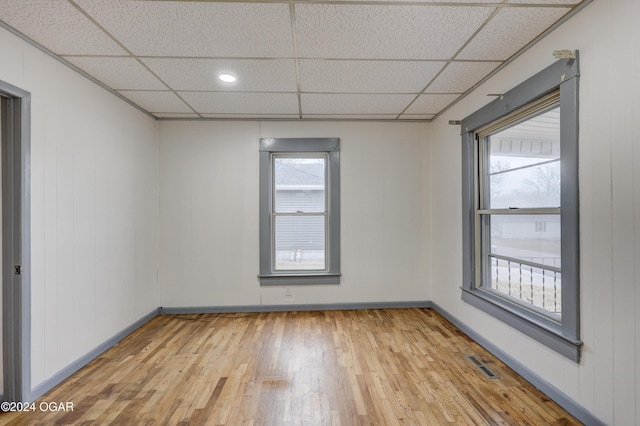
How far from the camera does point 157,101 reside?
3215 millimetres

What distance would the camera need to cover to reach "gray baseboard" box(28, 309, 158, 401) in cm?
210

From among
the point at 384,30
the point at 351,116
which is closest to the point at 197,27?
the point at 384,30

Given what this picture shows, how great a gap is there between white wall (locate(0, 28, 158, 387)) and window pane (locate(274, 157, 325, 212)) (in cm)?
161

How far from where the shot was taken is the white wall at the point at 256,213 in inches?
150

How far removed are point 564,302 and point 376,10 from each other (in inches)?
84.9

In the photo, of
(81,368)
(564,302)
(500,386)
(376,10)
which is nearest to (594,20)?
(376,10)

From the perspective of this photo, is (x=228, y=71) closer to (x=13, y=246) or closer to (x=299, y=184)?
(x=299, y=184)

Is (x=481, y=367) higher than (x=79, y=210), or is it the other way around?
(x=79, y=210)

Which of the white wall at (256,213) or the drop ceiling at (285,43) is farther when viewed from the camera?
the white wall at (256,213)

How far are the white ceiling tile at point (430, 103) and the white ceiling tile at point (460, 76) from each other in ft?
0.51

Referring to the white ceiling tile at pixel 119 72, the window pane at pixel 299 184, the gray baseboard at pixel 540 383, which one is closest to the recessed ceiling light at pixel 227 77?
the white ceiling tile at pixel 119 72

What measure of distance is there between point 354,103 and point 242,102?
1.21 meters

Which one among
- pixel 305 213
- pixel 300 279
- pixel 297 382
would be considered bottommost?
pixel 297 382

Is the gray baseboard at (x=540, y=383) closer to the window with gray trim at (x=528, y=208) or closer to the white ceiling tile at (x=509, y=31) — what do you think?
the window with gray trim at (x=528, y=208)
